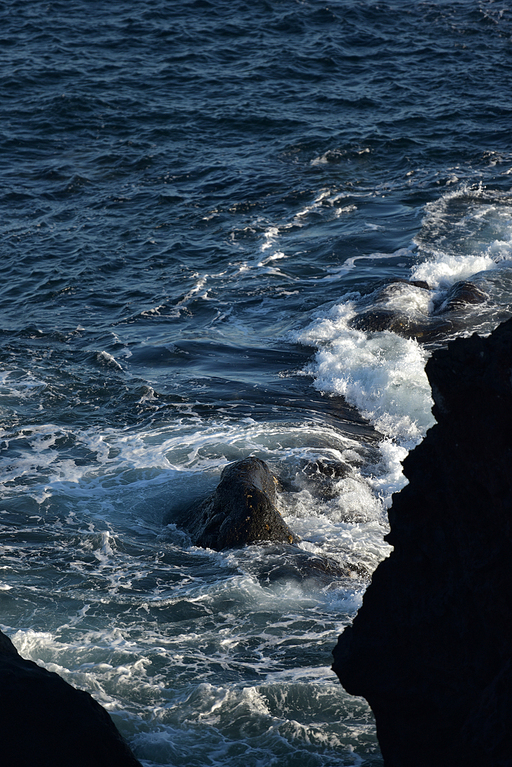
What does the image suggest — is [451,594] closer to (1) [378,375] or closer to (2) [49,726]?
(2) [49,726]

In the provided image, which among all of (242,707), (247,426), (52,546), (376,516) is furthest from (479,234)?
(242,707)

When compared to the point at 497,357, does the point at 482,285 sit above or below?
below

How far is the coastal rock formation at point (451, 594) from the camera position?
3.63 m

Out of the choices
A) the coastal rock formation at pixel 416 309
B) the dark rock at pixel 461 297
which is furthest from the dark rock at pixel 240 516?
the dark rock at pixel 461 297

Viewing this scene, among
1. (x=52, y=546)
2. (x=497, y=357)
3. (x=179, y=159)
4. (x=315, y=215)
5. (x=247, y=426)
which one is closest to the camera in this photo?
(x=497, y=357)

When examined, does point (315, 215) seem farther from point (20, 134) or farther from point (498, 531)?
point (498, 531)

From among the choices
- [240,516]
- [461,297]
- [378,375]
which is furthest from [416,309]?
[240,516]

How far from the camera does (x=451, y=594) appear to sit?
13.0 ft

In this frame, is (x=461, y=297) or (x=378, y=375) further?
(x=461, y=297)

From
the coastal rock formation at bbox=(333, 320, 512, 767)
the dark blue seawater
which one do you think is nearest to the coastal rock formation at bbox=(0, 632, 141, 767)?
the dark blue seawater

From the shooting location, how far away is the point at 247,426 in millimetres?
10438

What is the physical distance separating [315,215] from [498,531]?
14887 millimetres

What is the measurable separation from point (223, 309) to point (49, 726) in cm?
1074

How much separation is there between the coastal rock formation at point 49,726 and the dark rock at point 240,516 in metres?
3.30
